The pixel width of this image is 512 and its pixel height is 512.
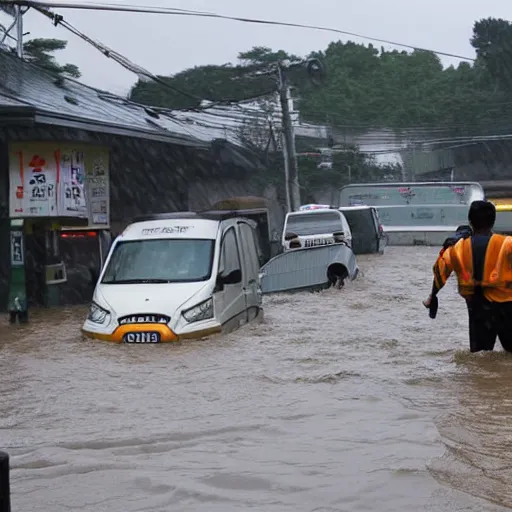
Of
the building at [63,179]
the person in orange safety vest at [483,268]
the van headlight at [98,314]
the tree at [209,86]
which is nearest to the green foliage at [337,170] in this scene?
the tree at [209,86]

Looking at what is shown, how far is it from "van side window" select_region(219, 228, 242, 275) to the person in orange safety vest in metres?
4.08

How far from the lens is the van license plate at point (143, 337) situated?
10656 mm

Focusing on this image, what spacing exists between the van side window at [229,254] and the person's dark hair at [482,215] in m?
4.23

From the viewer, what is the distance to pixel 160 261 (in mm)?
11930

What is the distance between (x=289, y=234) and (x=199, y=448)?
58.9 ft

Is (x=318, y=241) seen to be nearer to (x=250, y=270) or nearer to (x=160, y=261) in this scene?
(x=250, y=270)

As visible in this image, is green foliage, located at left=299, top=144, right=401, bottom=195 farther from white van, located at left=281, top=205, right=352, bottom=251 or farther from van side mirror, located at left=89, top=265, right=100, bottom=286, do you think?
van side mirror, located at left=89, top=265, right=100, bottom=286

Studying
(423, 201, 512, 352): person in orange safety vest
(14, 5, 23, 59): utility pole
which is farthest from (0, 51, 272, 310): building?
(423, 201, 512, 352): person in orange safety vest

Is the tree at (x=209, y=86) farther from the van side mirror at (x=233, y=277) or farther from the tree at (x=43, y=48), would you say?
the van side mirror at (x=233, y=277)

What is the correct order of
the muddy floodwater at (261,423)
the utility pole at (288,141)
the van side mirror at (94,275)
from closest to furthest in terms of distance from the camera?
1. the muddy floodwater at (261,423)
2. the van side mirror at (94,275)
3. the utility pole at (288,141)

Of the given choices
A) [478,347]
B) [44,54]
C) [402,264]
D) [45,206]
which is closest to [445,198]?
[402,264]

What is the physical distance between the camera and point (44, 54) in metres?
34.2

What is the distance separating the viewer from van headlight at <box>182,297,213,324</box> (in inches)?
427

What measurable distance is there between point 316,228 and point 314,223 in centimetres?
17
